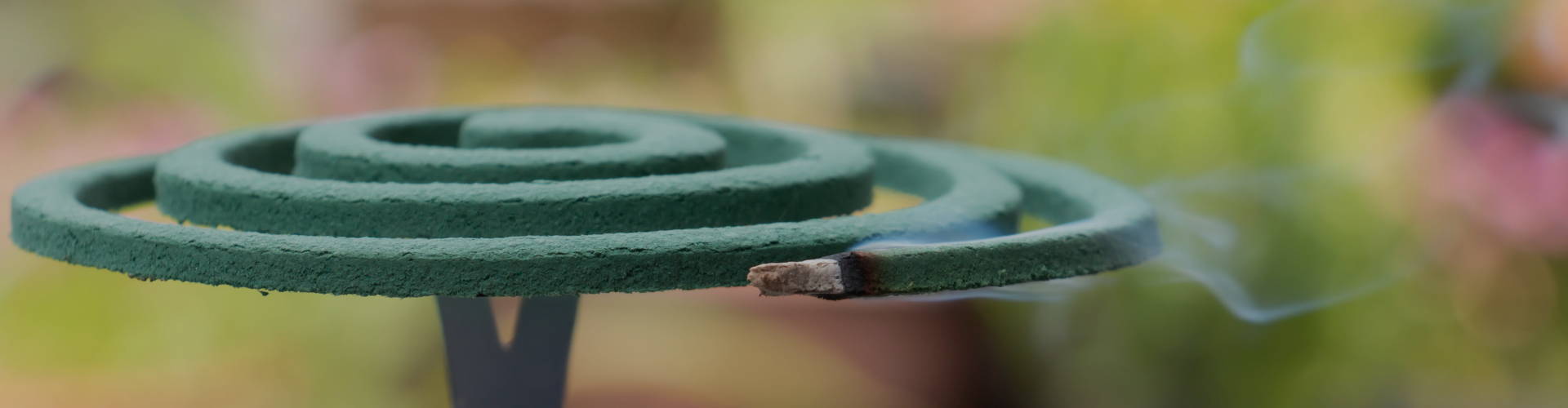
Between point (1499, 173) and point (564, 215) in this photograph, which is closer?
point (564, 215)

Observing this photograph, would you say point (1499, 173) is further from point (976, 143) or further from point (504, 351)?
point (504, 351)

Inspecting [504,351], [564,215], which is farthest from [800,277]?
[504,351]

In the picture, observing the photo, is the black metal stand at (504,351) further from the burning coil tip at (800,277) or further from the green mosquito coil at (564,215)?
the burning coil tip at (800,277)

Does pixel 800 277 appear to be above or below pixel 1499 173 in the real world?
above

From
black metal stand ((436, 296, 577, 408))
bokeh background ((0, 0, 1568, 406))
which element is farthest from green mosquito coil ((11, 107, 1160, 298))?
bokeh background ((0, 0, 1568, 406))

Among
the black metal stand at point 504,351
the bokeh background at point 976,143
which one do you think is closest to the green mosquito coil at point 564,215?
the black metal stand at point 504,351

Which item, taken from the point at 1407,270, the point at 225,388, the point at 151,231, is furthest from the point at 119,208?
the point at 1407,270
